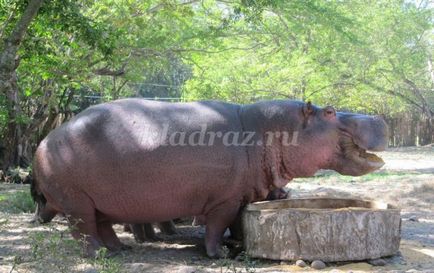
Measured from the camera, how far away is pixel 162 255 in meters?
5.42

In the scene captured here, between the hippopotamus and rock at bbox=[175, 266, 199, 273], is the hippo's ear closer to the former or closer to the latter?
the hippopotamus

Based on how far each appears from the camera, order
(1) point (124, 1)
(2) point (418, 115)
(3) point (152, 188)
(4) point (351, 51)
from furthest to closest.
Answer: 1. (2) point (418, 115)
2. (4) point (351, 51)
3. (1) point (124, 1)
4. (3) point (152, 188)

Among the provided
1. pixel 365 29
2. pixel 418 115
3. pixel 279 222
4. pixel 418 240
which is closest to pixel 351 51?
pixel 365 29

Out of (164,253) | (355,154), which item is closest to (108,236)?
(164,253)

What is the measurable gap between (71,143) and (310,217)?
84.8 inches

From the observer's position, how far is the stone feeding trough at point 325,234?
4.82 meters

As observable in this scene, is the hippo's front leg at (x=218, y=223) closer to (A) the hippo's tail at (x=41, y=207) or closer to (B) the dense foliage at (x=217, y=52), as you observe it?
(A) the hippo's tail at (x=41, y=207)

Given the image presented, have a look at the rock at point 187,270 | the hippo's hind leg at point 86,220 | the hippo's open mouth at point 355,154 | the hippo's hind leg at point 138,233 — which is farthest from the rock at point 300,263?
the hippo's hind leg at point 138,233

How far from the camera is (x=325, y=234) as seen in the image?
4.82 meters

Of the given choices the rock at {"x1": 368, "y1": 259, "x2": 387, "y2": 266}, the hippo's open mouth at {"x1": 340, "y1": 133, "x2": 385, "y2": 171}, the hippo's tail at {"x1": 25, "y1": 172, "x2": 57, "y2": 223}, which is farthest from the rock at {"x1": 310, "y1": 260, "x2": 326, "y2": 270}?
the hippo's tail at {"x1": 25, "y1": 172, "x2": 57, "y2": 223}

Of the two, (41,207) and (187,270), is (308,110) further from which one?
(41,207)

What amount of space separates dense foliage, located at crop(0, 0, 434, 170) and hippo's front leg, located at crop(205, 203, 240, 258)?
2410 millimetres

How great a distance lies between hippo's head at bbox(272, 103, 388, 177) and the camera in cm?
542

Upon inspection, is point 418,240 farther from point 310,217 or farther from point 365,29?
point 365,29
